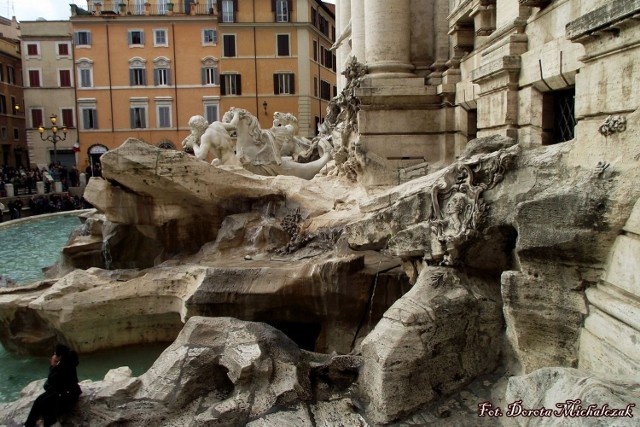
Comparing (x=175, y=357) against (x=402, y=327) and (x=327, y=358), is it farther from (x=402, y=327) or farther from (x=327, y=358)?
(x=402, y=327)

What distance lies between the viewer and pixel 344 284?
614 centimetres

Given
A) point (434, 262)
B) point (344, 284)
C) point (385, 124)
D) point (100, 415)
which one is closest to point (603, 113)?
point (434, 262)

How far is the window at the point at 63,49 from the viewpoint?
35.2 meters

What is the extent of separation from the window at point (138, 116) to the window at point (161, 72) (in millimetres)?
1680

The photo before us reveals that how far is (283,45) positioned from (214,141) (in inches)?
938

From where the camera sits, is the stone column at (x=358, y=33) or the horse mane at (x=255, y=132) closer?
the stone column at (x=358, y=33)

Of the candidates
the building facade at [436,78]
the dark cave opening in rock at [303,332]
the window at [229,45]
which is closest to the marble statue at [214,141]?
the building facade at [436,78]

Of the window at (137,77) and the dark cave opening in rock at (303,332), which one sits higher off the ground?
the window at (137,77)

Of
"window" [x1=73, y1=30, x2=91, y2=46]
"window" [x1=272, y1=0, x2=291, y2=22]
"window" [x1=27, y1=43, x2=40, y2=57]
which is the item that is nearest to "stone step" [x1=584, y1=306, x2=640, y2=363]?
"window" [x1=272, y1=0, x2=291, y2=22]

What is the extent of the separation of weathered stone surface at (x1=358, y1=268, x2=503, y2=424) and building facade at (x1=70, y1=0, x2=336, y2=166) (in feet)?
97.8

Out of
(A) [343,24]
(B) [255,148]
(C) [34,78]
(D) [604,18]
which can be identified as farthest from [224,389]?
(C) [34,78]

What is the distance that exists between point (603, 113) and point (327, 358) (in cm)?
272

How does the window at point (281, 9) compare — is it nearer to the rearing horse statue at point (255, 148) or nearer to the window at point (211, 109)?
the window at point (211, 109)

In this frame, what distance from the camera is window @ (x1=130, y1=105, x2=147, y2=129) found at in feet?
109
